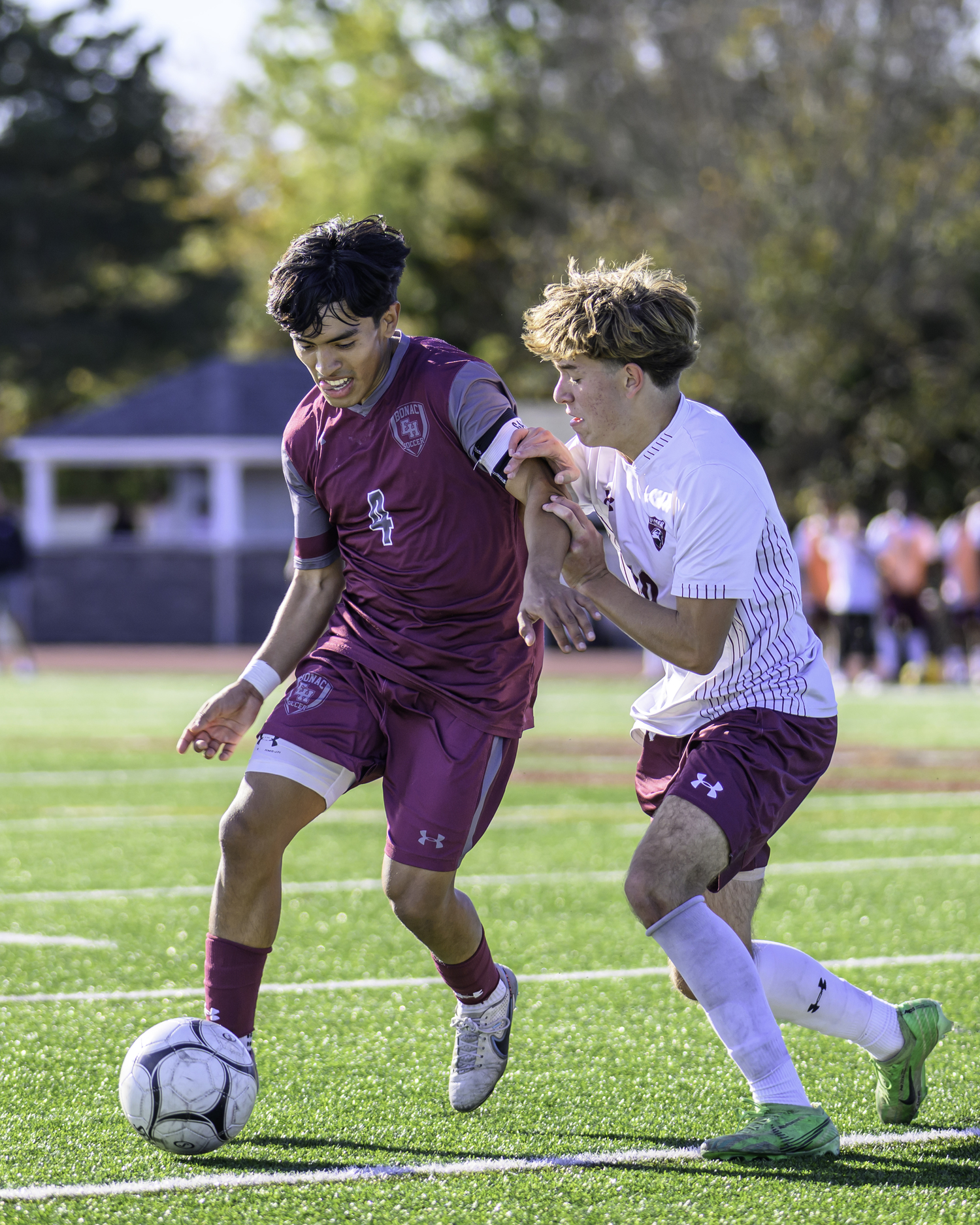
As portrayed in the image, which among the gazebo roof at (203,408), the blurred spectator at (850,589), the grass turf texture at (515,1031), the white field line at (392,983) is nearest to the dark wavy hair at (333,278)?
the grass turf texture at (515,1031)

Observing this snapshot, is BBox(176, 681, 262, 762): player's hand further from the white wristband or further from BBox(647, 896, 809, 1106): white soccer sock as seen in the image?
BBox(647, 896, 809, 1106): white soccer sock

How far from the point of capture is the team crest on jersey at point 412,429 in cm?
434

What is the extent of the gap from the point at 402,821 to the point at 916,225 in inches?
1057

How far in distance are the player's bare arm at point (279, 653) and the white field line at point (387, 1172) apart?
43.8 inches

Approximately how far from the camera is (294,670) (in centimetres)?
464

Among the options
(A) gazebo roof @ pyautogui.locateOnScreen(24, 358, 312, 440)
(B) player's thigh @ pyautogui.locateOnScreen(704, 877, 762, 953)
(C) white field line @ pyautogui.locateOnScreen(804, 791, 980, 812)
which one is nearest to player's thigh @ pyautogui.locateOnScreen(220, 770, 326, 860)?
(B) player's thigh @ pyautogui.locateOnScreen(704, 877, 762, 953)

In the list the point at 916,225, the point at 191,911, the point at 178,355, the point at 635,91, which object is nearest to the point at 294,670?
the point at 191,911

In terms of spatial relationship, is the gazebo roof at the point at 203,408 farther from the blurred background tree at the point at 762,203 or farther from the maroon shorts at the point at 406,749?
the maroon shorts at the point at 406,749

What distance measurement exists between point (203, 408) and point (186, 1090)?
2972 centimetres

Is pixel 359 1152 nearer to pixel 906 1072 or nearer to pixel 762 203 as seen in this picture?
pixel 906 1072

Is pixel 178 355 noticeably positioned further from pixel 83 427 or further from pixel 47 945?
pixel 47 945

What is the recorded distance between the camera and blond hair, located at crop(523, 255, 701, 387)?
155 inches

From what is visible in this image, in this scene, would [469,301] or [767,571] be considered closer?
[767,571]

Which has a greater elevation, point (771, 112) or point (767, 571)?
point (771, 112)
